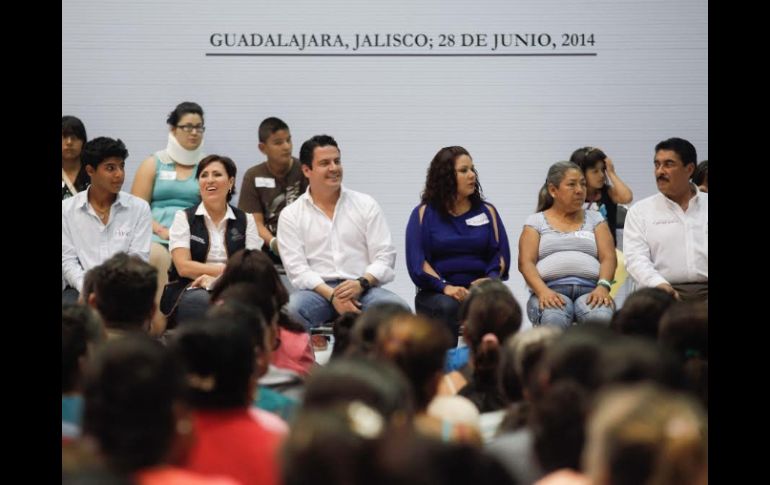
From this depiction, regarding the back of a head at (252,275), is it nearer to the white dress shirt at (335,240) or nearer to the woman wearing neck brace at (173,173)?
the white dress shirt at (335,240)

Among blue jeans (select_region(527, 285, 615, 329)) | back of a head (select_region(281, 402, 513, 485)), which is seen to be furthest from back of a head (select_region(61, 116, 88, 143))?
back of a head (select_region(281, 402, 513, 485))

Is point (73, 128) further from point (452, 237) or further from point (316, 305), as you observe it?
point (452, 237)

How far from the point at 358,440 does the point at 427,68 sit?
212 inches

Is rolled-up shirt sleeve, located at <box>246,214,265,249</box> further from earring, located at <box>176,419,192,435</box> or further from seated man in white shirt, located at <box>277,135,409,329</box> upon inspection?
earring, located at <box>176,419,192,435</box>

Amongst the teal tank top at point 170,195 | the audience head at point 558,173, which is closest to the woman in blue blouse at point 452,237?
the audience head at point 558,173

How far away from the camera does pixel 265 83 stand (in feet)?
22.5

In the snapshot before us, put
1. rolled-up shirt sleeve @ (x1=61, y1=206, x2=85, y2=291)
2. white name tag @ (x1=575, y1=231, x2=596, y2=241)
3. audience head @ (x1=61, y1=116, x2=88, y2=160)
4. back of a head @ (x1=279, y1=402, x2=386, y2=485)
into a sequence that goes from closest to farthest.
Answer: back of a head @ (x1=279, y1=402, x2=386, y2=485) → rolled-up shirt sleeve @ (x1=61, y1=206, x2=85, y2=291) → white name tag @ (x1=575, y1=231, x2=596, y2=241) → audience head @ (x1=61, y1=116, x2=88, y2=160)

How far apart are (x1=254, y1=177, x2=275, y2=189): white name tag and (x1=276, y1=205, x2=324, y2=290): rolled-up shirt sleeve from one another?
64 centimetres

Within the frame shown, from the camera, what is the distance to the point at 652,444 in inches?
65.4

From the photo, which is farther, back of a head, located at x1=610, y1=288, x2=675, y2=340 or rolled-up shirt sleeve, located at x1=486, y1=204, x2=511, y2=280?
rolled-up shirt sleeve, located at x1=486, y1=204, x2=511, y2=280

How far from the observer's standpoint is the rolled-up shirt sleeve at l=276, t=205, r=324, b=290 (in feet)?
18.0
